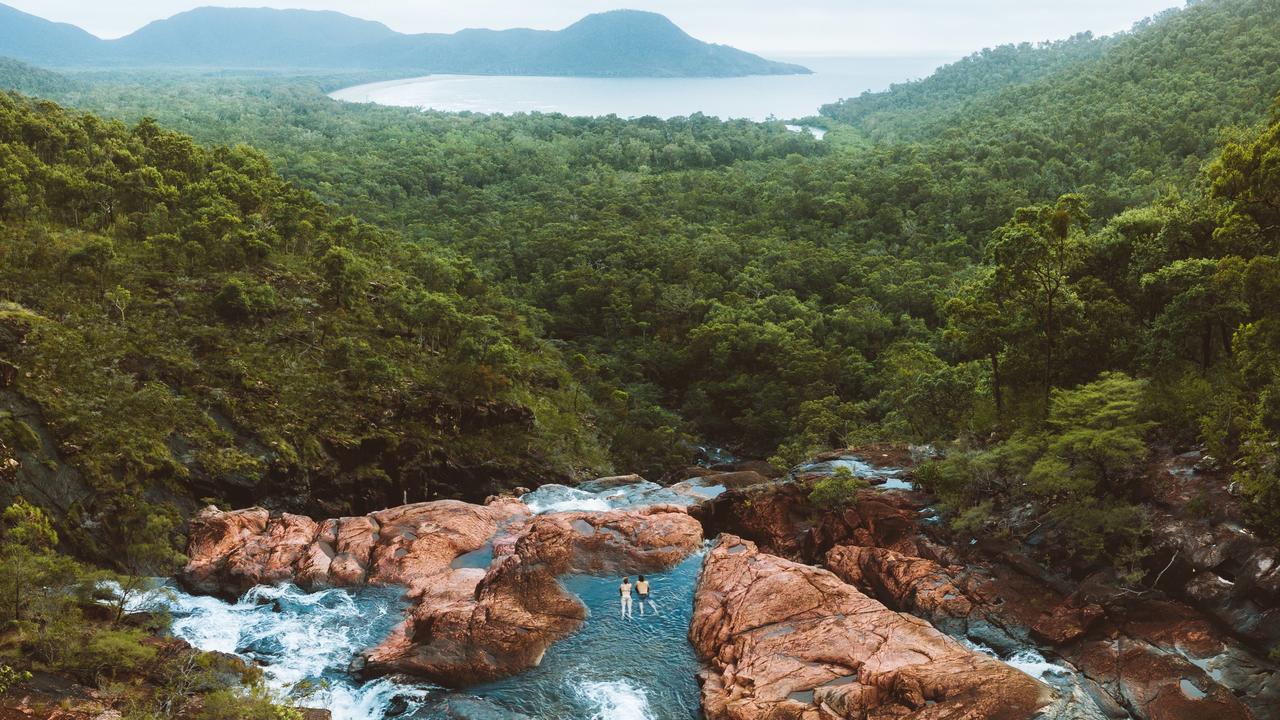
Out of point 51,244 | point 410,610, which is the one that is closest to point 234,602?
point 410,610

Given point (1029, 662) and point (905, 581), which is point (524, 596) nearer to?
point (905, 581)

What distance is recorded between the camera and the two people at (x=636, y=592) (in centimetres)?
2445

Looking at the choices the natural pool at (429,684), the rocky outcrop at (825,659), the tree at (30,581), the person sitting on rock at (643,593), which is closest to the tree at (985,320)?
the rocky outcrop at (825,659)

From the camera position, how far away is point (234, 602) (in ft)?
82.3

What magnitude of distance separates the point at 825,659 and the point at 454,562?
42.8 feet

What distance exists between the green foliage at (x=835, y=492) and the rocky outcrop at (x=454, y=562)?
14.5ft

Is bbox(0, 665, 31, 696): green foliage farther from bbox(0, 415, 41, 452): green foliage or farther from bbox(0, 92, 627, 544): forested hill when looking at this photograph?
bbox(0, 415, 41, 452): green foliage

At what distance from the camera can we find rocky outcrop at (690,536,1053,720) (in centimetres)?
1795

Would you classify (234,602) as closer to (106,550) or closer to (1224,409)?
(106,550)

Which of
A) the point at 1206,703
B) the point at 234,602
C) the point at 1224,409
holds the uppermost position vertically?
the point at 1224,409

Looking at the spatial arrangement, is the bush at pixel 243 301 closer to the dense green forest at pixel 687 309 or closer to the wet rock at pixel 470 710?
the dense green forest at pixel 687 309

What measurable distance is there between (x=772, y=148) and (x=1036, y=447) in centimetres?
10873

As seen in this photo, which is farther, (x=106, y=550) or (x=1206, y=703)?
(x=106, y=550)

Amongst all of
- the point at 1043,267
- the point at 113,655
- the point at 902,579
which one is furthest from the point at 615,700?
the point at 1043,267
